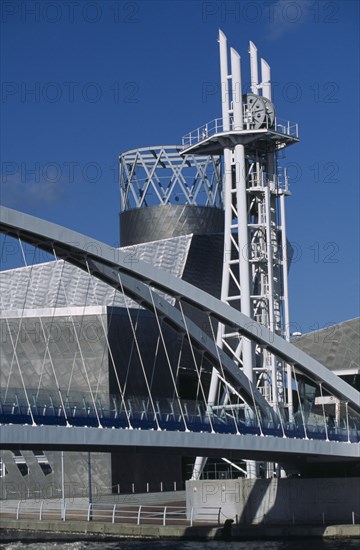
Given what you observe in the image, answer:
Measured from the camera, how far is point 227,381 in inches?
2270

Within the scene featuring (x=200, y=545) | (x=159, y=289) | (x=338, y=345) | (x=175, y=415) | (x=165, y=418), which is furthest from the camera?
(x=338, y=345)

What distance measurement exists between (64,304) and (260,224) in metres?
18.9

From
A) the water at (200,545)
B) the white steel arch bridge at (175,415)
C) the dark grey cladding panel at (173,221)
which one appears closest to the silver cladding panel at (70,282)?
the dark grey cladding panel at (173,221)

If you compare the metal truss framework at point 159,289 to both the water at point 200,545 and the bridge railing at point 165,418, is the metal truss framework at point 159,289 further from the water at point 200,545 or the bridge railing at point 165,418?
the water at point 200,545

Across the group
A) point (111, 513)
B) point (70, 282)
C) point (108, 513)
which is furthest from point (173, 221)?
point (111, 513)

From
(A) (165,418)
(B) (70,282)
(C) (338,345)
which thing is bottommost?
(A) (165,418)

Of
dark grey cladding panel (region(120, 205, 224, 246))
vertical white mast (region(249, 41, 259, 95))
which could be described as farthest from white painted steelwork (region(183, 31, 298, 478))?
dark grey cladding panel (region(120, 205, 224, 246))

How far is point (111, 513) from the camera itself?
62.8 m

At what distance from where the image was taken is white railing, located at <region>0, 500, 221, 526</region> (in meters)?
56.9

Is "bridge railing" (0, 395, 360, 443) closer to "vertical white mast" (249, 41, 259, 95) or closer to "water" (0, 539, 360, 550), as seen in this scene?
"water" (0, 539, 360, 550)

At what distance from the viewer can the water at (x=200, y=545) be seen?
4872 centimetres

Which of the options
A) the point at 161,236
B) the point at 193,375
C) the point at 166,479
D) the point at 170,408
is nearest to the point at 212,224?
the point at 161,236

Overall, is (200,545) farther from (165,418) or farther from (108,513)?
(108,513)

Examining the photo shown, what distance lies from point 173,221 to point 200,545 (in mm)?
44858
